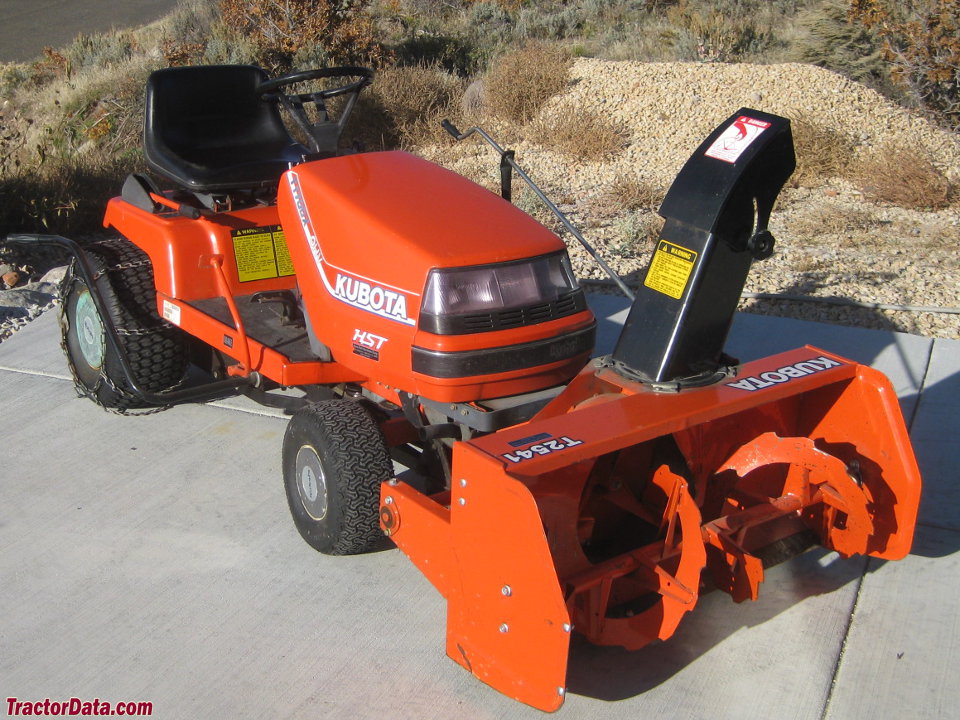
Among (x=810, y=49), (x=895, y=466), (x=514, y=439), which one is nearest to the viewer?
(x=514, y=439)

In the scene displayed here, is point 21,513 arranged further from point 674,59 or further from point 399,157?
point 674,59

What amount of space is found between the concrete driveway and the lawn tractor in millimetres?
173

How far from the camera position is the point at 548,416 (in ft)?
9.25

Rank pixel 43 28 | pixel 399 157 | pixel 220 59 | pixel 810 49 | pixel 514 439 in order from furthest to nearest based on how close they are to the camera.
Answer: pixel 43 28 → pixel 220 59 → pixel 810 49 → pixel 399 157 → pixel 514 439

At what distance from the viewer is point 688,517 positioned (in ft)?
8.43

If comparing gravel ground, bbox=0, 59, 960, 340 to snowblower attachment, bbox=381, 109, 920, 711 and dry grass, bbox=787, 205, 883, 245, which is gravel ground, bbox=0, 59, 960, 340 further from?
snowblower attachment, bbox=381, 109, 920, 711

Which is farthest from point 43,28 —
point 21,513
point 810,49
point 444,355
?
point 444,355

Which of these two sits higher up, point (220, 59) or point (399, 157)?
point (399, 157)

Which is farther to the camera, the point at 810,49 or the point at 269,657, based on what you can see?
the point at 810,49

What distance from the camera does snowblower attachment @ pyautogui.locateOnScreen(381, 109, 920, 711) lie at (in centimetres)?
246

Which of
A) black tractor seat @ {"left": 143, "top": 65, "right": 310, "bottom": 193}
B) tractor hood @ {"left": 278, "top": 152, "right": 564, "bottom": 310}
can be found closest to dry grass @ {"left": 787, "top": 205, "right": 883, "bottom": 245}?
black tractor seat @ {"left": 143, "top": 65, "right": 310, "bottom": 193}

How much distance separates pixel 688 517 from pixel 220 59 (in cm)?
975

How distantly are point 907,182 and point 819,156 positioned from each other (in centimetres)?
80

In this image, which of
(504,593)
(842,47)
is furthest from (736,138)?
(842,47)
